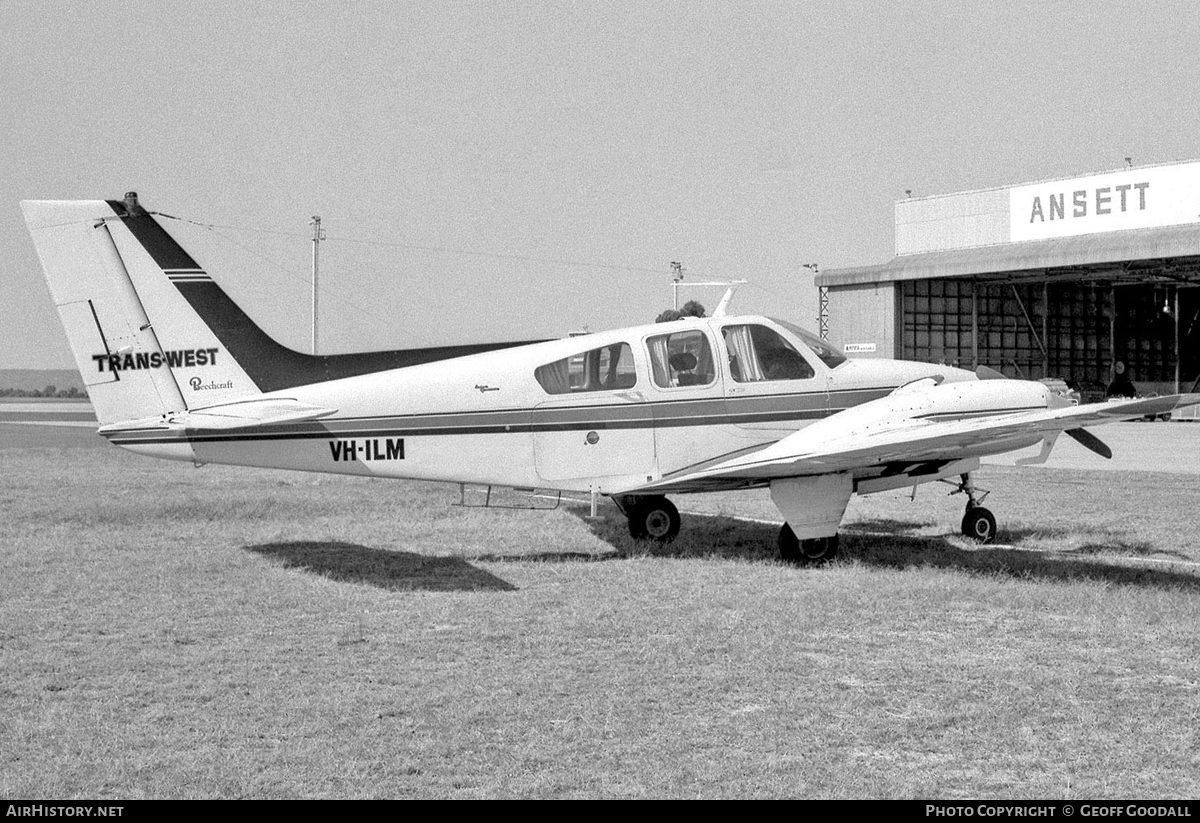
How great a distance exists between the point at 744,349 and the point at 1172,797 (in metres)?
7.73

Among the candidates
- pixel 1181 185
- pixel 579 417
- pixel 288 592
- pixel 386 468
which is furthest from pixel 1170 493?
pixel 1181 185

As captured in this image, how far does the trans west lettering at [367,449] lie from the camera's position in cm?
1175

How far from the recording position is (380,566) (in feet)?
39.3

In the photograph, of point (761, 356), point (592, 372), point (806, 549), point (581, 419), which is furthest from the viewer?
point (761, 356)

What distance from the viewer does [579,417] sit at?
40.6 ft

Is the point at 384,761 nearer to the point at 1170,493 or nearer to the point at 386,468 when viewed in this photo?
the point at 386,468

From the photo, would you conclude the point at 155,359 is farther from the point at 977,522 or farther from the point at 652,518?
the point at 977,522

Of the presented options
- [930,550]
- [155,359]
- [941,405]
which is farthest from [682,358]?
[155,359]

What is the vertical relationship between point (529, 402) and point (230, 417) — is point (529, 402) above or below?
above

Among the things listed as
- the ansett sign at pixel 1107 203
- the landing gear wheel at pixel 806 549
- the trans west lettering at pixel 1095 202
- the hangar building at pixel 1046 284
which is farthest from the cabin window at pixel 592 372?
the trans west lettering at pixel 1095 202

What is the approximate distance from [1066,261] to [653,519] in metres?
41.1

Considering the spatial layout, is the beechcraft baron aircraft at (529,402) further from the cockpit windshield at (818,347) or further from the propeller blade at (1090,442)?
the propeller blade at (1090,442)

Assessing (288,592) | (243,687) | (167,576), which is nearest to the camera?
(243,687)

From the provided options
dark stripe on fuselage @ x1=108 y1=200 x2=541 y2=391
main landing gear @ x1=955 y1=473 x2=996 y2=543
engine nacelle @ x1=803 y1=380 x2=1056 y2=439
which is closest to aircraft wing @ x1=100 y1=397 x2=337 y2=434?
dark stripe on fuselage @ x1=108 y1=200 x2=541 y2=391
